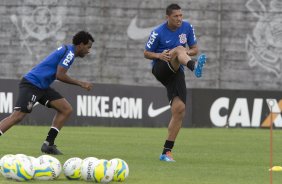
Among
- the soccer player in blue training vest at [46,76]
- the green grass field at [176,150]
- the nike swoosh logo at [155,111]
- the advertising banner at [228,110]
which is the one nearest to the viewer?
the green grass field at [176,150]

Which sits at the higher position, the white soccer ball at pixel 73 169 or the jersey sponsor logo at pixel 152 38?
the jersey sponsor logo at pixel 152 38

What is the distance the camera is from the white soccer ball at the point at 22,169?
34.1 feet

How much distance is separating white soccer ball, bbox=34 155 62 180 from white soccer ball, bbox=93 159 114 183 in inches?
19.5

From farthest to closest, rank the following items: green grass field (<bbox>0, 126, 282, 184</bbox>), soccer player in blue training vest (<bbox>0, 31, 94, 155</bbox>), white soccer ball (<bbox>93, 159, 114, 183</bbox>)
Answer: soccer player in blue training vest (<bbox>0, 31, 94, 155</bbox>) < green grass field (<bbox>0, 126, 282, 184</bbox>) < white soccer ball (<bbox>93, 159, 114, 183</bbox>)

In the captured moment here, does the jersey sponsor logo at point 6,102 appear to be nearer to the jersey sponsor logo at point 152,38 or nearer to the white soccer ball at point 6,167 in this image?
the jersey sponsor logo at point 152,38

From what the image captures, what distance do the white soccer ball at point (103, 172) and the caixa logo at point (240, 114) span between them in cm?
1653

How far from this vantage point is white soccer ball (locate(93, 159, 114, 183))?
34.1ft

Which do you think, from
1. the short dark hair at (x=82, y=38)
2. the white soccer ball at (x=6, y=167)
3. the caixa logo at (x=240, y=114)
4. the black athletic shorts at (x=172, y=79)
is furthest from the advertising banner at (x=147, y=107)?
the white soccer ball at (x=6, y=167)

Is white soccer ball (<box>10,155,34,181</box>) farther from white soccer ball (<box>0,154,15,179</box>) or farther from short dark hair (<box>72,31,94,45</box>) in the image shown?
short dark hair (<box>72,31,94,45</box>)

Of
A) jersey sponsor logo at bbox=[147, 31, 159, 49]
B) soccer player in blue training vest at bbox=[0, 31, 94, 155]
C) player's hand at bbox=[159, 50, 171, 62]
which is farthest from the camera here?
soccer player in blue training vest at bbox=[0, 31, 94, 155]

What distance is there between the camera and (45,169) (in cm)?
1055

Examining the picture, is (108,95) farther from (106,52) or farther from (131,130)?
(106,52)

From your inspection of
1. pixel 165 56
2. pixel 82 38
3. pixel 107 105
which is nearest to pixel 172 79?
pixel 165 56

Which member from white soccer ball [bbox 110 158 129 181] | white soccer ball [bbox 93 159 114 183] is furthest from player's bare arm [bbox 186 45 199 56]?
white soccer ball [bbox 93 159 114 183]
